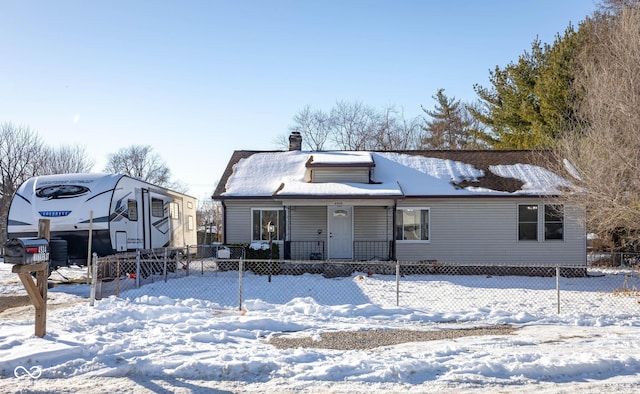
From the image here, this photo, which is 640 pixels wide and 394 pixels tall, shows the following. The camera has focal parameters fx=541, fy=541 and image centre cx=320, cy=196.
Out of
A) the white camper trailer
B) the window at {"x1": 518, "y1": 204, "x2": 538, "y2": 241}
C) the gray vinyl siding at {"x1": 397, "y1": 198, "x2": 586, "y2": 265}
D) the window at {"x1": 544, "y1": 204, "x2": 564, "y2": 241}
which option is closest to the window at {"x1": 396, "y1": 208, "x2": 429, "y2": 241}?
the gray vinyl siding at {"x1": 397, "y1": 198, "x2": 586, "y2": 265}

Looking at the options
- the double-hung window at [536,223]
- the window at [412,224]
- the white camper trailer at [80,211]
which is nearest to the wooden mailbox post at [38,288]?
the white camper trailer at [80,211]

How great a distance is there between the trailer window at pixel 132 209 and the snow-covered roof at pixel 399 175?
3.11m

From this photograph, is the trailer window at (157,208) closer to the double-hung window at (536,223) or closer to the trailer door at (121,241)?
the trailer door at (121,241)

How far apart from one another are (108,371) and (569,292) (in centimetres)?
1207

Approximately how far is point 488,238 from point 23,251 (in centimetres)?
1517

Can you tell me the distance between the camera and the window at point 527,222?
18.8 m

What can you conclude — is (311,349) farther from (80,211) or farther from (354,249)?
(354,249)

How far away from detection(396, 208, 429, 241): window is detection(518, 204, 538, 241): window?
3.22 meters

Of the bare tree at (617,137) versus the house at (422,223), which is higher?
the bare tree at (617,137)

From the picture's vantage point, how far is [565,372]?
628 centimetres

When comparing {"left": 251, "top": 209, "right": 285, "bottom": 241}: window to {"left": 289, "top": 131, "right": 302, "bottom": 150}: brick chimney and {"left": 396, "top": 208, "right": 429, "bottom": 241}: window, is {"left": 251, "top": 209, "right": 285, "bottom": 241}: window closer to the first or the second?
{"left": 396, "top": 208, "right": 429, "bottom": 241}: window

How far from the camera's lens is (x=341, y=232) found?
62.0 feet

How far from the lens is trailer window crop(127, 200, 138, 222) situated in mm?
15968

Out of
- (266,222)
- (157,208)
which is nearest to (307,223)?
(266,222)
